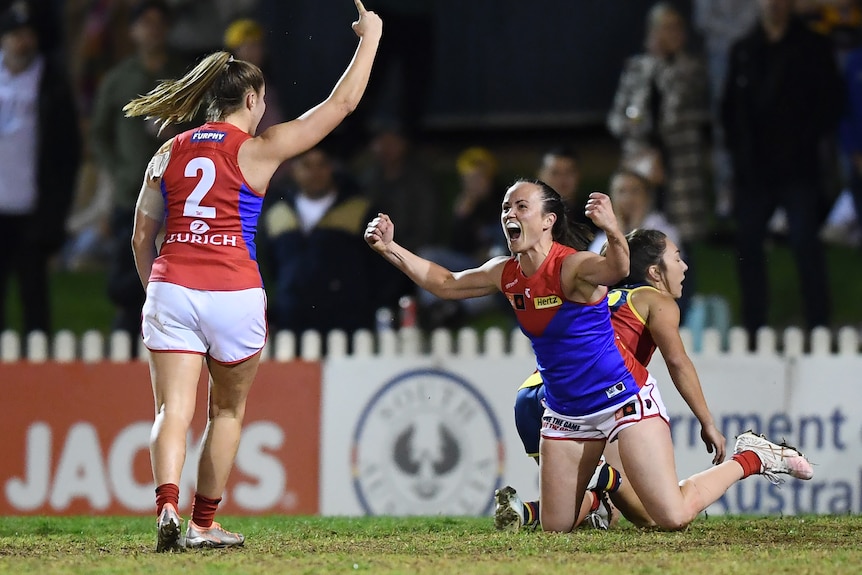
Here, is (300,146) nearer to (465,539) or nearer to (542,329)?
(542,329)

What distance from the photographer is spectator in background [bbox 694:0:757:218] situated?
14.7m

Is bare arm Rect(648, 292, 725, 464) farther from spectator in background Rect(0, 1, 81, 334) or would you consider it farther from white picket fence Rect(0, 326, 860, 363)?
spectator in background Rect(0, 1, 81, 334)

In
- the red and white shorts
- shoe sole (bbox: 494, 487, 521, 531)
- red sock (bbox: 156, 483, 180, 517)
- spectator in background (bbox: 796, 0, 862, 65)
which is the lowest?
shoe sole (bbox: 494, 487, 521, 531)

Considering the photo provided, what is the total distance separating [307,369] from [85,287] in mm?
5988

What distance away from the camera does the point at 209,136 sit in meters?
6.21

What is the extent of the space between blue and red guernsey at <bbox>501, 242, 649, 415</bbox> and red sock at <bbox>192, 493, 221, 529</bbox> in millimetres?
1757

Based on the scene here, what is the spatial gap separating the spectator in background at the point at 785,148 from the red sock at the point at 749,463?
450 cm

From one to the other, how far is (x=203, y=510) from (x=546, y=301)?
1887mm

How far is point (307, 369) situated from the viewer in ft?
35.9

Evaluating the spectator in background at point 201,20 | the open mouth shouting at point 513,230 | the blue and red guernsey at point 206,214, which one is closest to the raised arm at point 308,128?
the blue and red guernsey at point 206,214

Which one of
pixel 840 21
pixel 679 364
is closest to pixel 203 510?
pixel 679 364

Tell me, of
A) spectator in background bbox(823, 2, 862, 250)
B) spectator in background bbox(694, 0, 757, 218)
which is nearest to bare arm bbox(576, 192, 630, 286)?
spectator in background bbox(823, 2, 862, 250)

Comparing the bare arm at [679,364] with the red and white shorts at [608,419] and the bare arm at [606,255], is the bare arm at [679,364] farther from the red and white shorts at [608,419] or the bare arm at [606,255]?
the bare arm at [606,255]

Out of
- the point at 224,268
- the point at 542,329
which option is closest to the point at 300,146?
the point at 224,268
